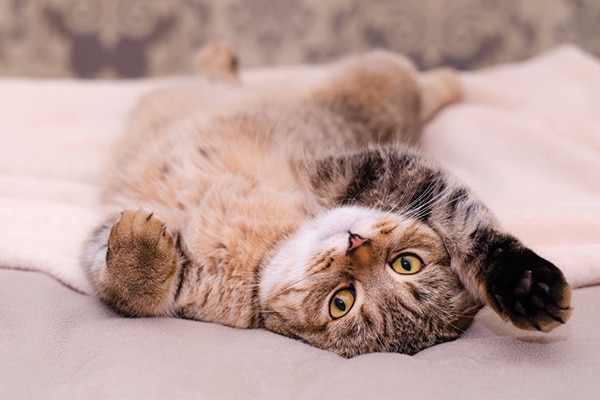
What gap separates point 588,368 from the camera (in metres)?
0.91

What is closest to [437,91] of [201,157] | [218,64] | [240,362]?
[218,64]

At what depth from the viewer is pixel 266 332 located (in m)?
1.13

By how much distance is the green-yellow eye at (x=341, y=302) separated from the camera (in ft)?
3.77

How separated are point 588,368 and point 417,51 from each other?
2.39 m

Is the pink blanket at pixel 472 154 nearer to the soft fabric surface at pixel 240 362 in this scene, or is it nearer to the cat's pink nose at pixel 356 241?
the soft fabric surface at pixel 240 362

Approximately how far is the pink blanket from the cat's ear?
0.17m

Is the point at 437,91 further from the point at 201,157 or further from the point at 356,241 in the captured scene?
the point at 356,241

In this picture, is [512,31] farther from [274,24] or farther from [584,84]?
[274,24]

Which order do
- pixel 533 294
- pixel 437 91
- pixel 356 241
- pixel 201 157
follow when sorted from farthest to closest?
pixel 437 91 < pixel 201 157 < pixel 356 241 < pixel 533 294

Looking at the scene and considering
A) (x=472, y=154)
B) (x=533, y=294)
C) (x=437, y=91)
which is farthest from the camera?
(x=437, y=91)

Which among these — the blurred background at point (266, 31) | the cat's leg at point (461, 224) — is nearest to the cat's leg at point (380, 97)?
the cat's leg at point (461, 224)

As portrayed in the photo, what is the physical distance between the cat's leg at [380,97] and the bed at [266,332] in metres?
0.11

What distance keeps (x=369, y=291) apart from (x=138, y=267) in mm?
445

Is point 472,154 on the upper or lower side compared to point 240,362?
lower
